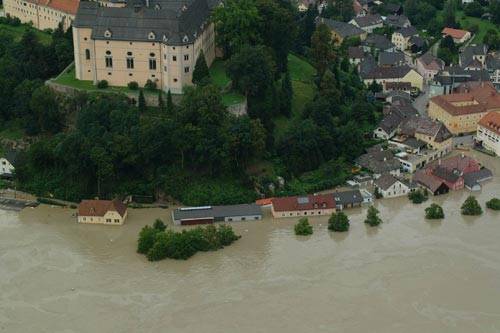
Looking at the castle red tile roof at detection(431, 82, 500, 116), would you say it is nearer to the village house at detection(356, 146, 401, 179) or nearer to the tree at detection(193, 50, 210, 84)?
the village house at detection(356, 146, 401, 179)

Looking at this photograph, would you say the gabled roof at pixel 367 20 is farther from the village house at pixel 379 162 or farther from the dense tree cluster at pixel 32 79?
the dense tree cluster at pixel 32 79

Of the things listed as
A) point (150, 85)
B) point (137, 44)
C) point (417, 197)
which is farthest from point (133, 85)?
point (417, 197)

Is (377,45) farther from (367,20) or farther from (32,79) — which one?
(32,79)

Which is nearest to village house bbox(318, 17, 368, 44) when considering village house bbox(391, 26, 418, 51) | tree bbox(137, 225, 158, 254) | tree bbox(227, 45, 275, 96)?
village house bbox(391, 26, 418, 51)

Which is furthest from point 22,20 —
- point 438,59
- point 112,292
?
point 112,292

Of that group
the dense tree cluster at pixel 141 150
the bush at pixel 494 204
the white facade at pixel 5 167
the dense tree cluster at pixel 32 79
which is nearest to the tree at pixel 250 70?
the dense tree cluster at pixel 141 150
